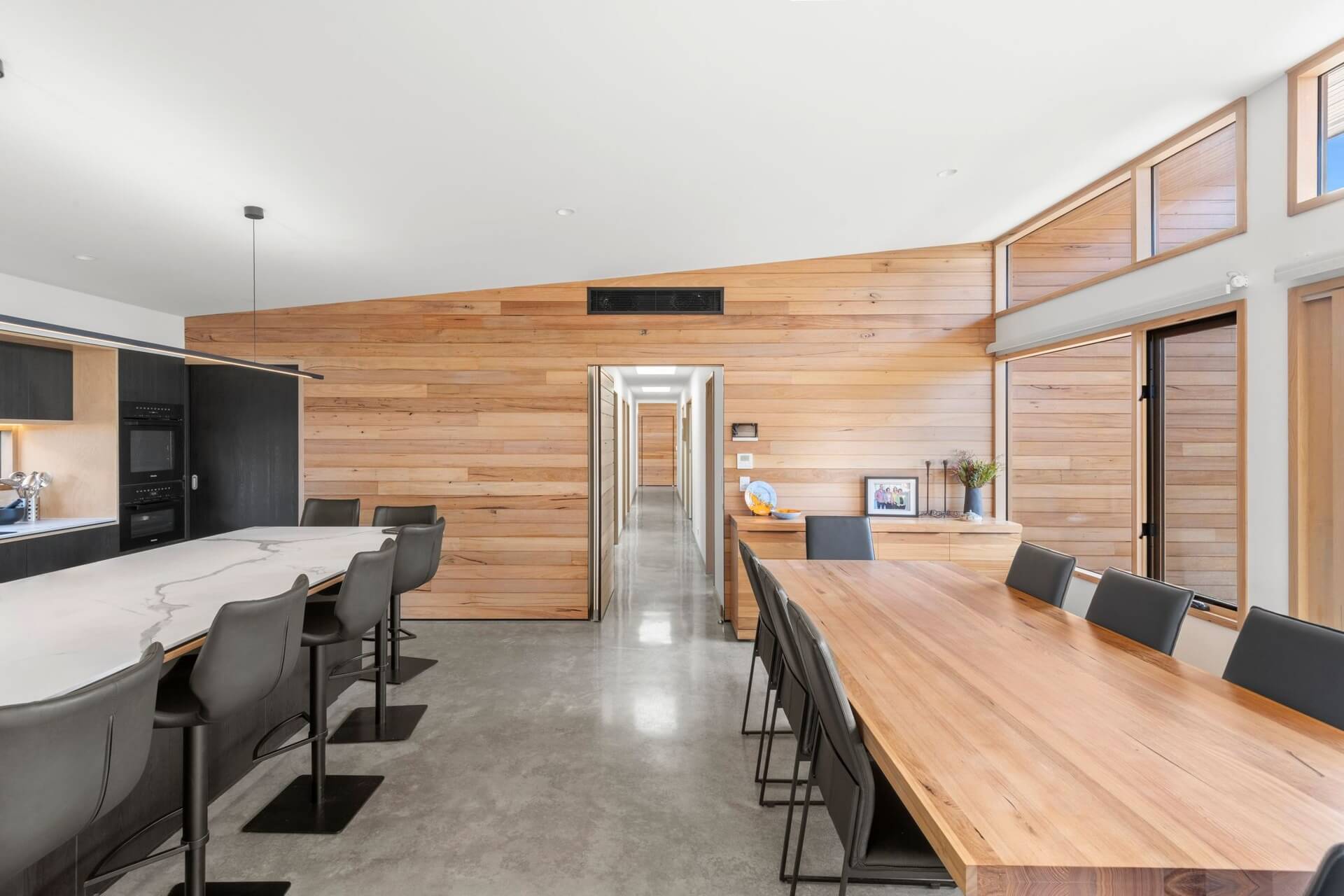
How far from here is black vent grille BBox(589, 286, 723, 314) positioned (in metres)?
5.25

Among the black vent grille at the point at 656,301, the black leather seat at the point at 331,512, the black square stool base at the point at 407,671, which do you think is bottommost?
the black square stool base at the point at 407,671

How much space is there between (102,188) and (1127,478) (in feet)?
19.0

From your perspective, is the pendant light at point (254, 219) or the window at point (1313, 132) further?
the pendant light at point (254, 219)

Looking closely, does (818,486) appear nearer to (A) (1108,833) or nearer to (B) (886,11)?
(B) (886,11)

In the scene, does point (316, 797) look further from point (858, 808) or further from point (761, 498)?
point (761, 498)

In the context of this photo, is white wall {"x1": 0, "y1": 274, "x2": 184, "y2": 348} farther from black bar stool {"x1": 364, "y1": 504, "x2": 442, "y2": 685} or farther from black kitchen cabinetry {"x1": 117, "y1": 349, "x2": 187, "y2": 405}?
black bar stool {"x1": 364, "y1": 504, "x2": 442, "y2": 685}

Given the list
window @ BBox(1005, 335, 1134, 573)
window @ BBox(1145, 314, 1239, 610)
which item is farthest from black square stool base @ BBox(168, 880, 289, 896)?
window @ BBox(1005, 335, 1134, 573)

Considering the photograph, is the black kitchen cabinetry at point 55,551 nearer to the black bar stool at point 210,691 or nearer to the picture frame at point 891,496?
the black bar stool at point 210,691

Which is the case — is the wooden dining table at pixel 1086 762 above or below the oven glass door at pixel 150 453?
below

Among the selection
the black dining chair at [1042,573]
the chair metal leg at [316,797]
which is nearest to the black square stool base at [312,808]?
the chair metal leg at [316,797]

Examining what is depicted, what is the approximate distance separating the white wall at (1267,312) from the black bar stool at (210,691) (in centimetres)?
412

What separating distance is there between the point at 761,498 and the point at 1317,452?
314 centimetres

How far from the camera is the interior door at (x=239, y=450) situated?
5.46m

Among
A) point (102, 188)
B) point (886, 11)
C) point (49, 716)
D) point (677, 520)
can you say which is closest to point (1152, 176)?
point (886, 11)
